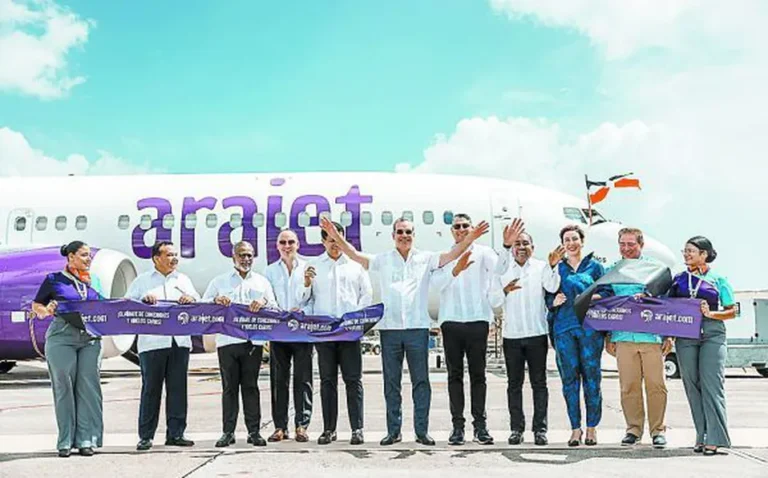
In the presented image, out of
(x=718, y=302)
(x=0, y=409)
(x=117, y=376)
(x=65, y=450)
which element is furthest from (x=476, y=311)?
(x=117, y=376)

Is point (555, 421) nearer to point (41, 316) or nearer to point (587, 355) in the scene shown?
point (587, 355)

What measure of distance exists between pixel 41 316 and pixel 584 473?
14.5 ft

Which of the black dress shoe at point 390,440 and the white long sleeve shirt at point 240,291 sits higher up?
the white long sleeve shirt at point 240,291

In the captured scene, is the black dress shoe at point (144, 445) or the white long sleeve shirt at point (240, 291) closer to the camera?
the black dress shoe at point (144, 445)

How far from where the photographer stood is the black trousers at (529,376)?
300 inches

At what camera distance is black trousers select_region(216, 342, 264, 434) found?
7.64 metres

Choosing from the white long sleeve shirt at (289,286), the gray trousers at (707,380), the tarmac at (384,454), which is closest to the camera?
the tarmac at (384,454)

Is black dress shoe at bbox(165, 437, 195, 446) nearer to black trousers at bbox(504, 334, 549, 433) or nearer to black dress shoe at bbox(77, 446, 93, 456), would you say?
black dress shoe at bbox(77, 446, 93, 456)

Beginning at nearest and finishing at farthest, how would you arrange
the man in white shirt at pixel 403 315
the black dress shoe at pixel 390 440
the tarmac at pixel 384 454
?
the tarmac at pixel 384 454
the black dress shoe at pixel 390 440
the man in white shirt at pixel 403 315

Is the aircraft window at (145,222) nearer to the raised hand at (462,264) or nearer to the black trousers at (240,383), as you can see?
the black trousers at (240,383)

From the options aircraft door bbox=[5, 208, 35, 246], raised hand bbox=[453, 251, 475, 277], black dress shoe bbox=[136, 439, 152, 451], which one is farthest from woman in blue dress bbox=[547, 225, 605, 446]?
aircraft door bbox=[5, 208, 35, 246]

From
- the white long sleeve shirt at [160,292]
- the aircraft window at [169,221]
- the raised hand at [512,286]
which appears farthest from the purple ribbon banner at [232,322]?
the aircraft window at [169,221]

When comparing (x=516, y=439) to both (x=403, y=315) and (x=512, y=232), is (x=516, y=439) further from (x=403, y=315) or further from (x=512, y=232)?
(x=512, y=232)

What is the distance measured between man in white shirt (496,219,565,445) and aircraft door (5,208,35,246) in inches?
548
